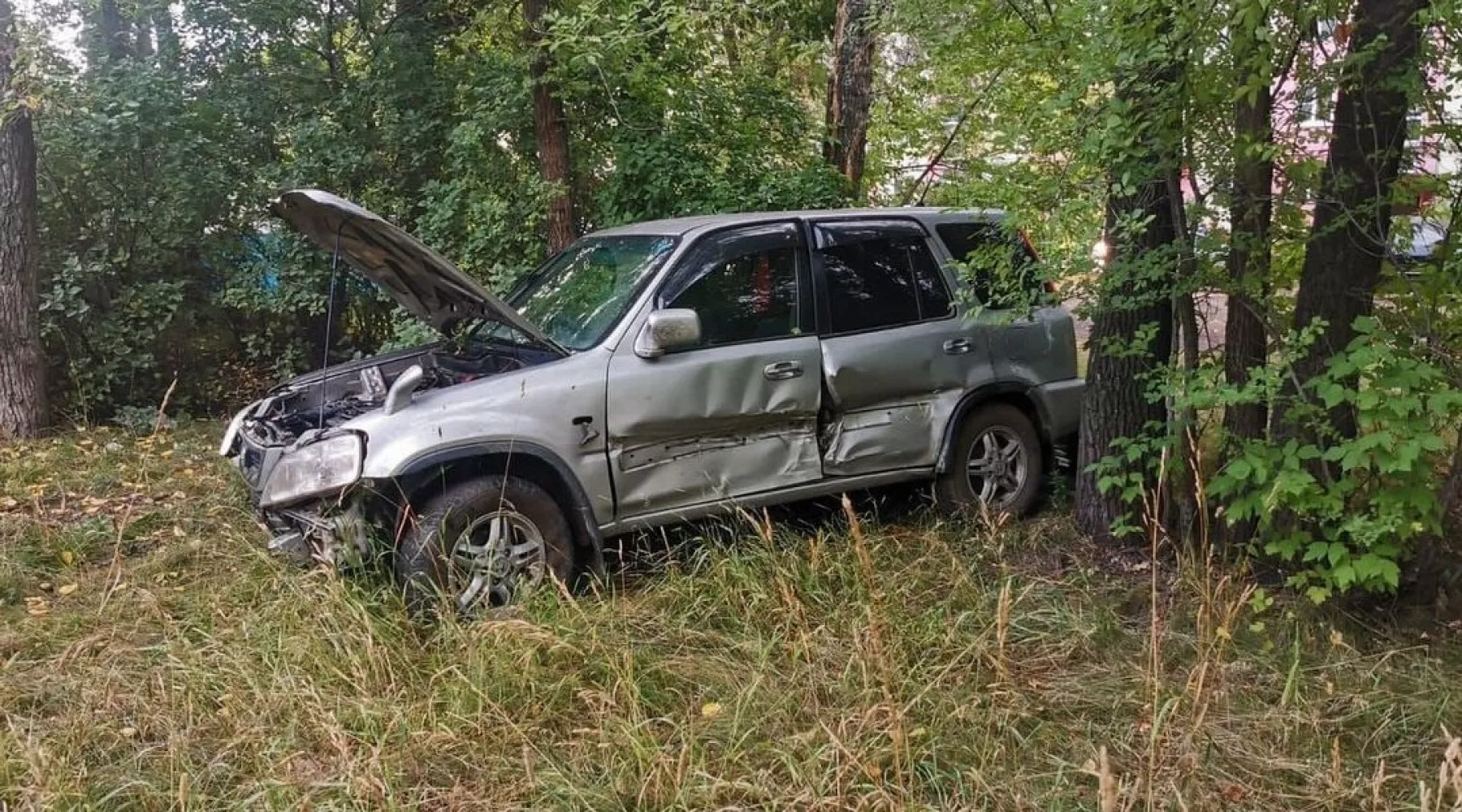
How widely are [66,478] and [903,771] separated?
5.57 metres

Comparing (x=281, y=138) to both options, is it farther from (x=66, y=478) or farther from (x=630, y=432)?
(x=630, y=432)

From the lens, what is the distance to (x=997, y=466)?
545 cm

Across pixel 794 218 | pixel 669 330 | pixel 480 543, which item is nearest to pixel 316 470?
pixel 480 543

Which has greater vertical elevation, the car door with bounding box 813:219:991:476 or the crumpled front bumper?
the car door with bounding box 813:219:991:476

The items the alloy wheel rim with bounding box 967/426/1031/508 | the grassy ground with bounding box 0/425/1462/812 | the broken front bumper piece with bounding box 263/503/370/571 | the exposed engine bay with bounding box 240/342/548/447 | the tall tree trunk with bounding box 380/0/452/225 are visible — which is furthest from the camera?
the tall tree trunk with bounding box 380/0/452/225

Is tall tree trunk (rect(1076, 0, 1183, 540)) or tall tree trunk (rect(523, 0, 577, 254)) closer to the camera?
tall tree trunk (rect(1076, 0, 1183, 540))

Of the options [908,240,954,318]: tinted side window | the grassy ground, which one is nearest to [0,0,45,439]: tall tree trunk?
the grassy ground

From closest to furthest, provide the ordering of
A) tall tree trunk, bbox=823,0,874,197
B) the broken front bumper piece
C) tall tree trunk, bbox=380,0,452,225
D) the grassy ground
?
the grassy ground
the broken front bumper piece
tall tree trunk, bbox=380,0,452,225
tall tree trunk, bbox=823,0,874,197

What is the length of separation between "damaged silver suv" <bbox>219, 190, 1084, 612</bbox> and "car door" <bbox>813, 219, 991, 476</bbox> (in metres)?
0.01

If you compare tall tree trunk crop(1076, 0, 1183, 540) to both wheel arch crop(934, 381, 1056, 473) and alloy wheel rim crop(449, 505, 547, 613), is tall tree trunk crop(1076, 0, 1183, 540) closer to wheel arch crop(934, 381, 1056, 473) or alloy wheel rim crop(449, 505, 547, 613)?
wheel arch crop(934, 381, 1056, 473)

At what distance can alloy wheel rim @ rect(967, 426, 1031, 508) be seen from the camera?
5.39 meters

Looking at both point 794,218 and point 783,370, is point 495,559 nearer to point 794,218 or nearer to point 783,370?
point 783,370

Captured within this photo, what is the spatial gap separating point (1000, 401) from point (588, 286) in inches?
91.1

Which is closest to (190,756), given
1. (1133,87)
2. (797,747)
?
(797,747)
